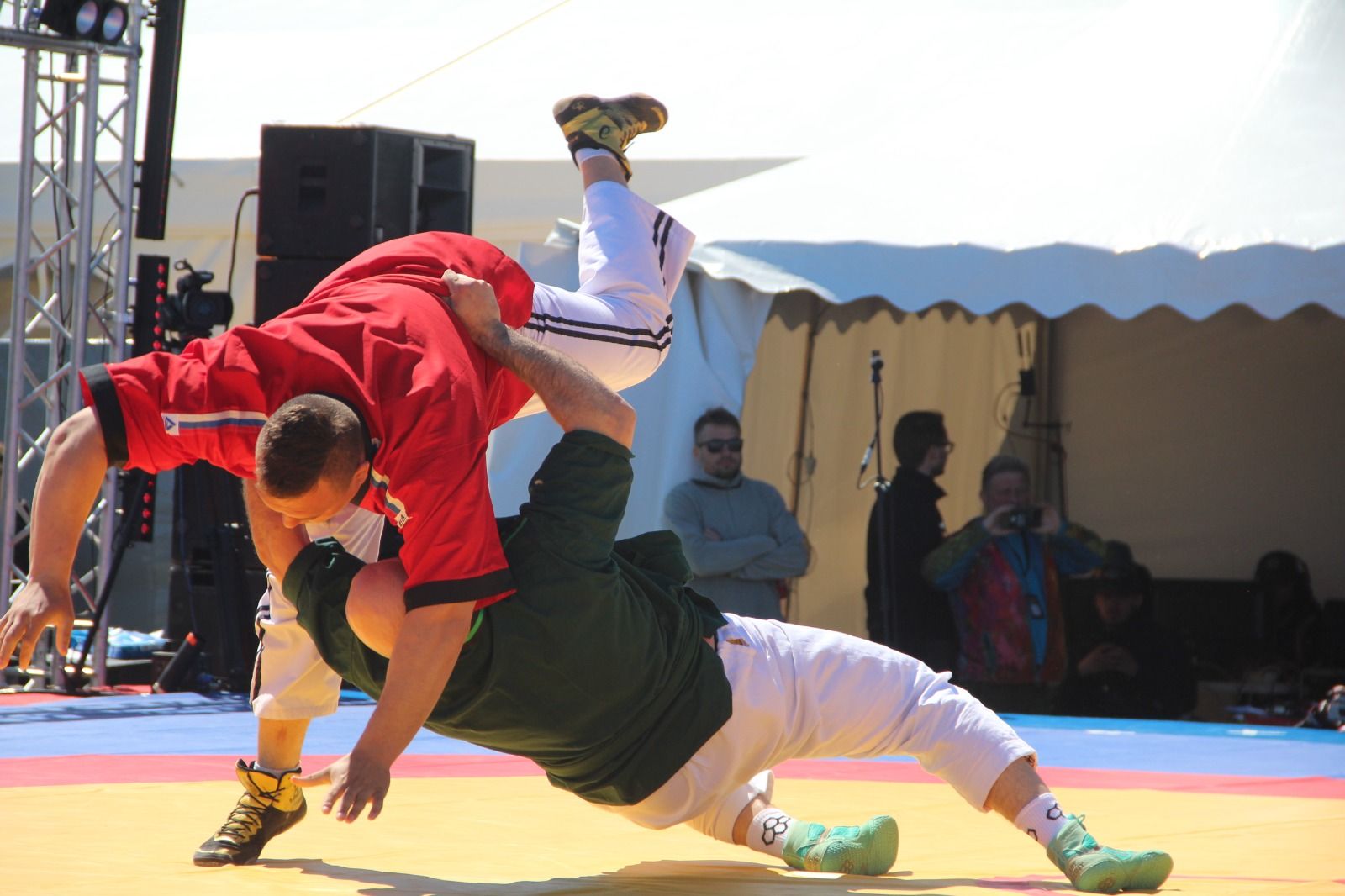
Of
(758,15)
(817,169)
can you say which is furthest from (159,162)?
(758,15)

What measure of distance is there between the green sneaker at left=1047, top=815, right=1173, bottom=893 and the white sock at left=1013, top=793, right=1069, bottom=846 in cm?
3

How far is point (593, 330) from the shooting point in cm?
317

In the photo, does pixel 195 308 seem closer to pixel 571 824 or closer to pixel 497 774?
pixel 497 774

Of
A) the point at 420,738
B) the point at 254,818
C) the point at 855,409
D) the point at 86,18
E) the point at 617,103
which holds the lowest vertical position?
the point at 420,738

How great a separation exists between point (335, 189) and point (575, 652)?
433 centimetres

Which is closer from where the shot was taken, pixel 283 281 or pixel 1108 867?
pixel 1108 867

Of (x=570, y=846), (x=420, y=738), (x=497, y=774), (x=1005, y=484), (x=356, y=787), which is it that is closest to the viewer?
(x=356, y=787)

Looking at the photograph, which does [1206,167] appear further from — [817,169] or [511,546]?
[511,546]

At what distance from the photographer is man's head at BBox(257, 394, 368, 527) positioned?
2.20 metres

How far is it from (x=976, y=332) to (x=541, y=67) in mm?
2936

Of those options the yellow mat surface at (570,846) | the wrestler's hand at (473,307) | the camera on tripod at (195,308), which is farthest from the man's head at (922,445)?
the wrestler's hand at (473,307)

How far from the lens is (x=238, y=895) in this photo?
2.39 m

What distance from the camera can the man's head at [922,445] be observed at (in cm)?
715

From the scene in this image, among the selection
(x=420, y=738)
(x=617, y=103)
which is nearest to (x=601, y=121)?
(x=617, y=103)
